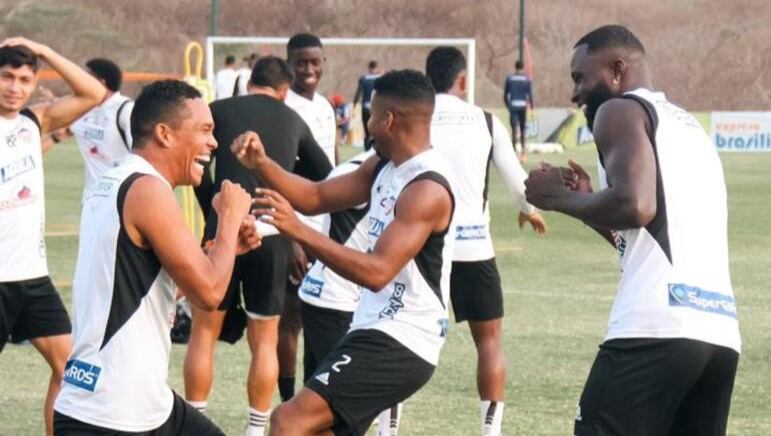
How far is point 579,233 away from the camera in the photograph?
20484mm

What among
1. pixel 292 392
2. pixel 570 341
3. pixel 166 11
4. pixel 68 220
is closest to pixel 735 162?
pixel 68 220

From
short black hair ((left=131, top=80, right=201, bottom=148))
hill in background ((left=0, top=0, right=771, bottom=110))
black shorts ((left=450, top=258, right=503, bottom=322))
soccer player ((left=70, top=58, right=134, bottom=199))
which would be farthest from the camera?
→ hill in background ((left=0, top=0, right=771, bottom=110))

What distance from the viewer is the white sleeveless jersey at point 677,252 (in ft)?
18.6

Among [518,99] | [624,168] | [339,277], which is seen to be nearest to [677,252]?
[624,168]

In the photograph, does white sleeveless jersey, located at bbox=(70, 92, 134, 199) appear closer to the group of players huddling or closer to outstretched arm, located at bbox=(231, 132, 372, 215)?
the group of players huddling

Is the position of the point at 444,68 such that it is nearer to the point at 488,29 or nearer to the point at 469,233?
the point at 469,233

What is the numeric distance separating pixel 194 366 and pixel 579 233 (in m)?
12.1

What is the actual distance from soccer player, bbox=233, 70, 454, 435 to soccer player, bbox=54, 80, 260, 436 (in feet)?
2.24

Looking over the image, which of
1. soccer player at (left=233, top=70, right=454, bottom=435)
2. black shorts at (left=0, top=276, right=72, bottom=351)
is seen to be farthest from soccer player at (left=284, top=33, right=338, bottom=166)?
soccer player at (left=233, top=70, right=454, bottom=435)

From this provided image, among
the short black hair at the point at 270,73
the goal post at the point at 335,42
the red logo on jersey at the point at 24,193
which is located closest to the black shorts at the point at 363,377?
the red logo on jersey at the point at 24,193

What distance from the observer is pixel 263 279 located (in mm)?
9250

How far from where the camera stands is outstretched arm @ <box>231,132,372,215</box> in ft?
23.9

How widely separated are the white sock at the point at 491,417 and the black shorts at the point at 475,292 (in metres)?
0.56

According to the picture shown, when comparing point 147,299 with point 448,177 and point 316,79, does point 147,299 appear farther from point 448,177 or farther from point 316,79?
point 316,79
